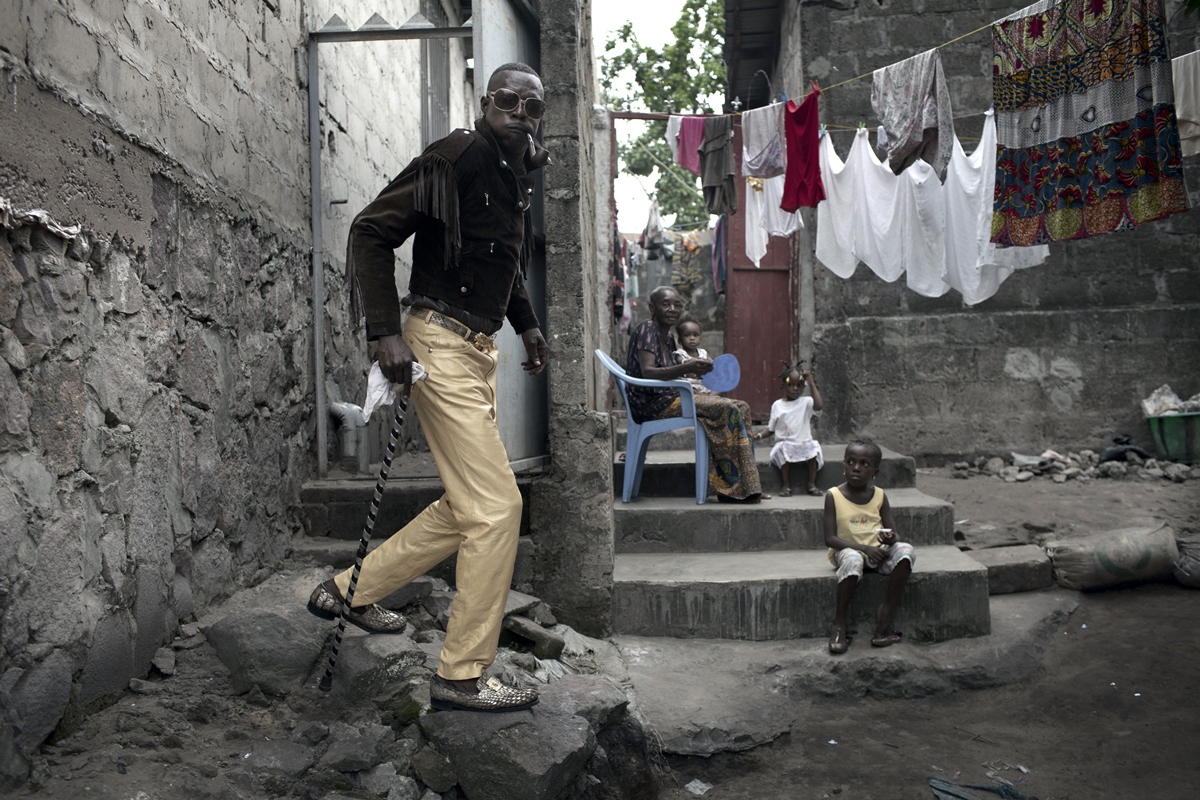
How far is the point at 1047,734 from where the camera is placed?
3.61 m

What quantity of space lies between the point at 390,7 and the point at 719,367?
156 inches

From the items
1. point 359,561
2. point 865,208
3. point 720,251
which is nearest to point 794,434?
point 865,208

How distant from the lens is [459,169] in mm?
2965

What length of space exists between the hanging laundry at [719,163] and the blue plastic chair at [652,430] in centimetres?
280

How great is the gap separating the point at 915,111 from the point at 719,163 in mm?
1875

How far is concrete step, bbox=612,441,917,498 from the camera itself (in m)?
5.75

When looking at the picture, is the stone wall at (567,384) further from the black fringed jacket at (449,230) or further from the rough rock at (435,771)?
the rough rock at (435,771)

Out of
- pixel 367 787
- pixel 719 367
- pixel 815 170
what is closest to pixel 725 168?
pixel 815 170

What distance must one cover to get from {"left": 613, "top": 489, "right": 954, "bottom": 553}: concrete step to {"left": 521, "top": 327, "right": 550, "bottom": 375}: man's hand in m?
1.81

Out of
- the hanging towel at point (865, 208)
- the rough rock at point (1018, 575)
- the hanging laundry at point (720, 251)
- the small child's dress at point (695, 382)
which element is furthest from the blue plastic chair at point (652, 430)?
the hanging laundry at point (720, 251)

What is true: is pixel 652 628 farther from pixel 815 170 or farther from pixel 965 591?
pixel 815 170

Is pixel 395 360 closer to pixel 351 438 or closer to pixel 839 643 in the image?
pixel 351 438

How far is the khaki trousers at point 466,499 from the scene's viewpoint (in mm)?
2775

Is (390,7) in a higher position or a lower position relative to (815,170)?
higher
